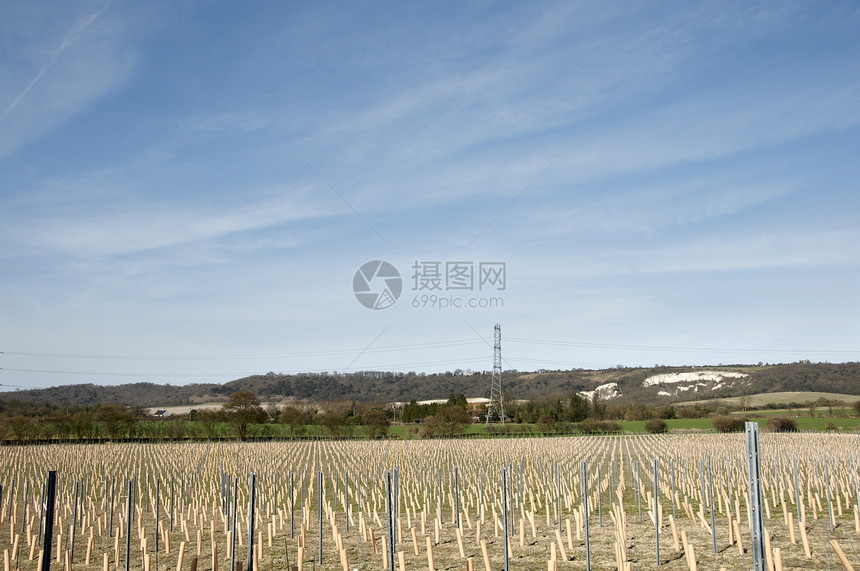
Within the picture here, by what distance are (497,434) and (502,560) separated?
51.3m

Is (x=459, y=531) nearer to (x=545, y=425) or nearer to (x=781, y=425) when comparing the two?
(x=545, y=425)

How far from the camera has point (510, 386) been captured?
13575 centimetres

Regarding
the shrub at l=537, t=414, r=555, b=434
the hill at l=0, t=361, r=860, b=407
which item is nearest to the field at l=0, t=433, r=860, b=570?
the shrub at l=537, t=414, r=555, b=434

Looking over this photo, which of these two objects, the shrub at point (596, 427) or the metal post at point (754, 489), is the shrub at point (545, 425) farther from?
the metal post at point (754, 489)

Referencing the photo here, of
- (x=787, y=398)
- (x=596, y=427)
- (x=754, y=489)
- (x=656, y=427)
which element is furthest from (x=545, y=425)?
(x=787, y=398)

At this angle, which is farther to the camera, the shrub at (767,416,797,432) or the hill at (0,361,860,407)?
the hill at (0,361,860,407)

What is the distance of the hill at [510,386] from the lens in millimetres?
116625

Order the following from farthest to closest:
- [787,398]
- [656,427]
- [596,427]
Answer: [787,398] → [596,427] → [656,427]

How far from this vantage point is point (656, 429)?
6375cm

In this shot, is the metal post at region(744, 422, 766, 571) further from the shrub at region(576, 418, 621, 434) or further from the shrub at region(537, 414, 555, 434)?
the shrub at region(576, 418, 621, 434)

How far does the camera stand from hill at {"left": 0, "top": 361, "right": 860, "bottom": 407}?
383 feet

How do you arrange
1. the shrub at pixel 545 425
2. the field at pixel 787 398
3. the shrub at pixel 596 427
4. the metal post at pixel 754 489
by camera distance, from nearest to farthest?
the metal post at pixel 754 489 → the shrub at pixel 545 425 → the shrub at pixel 596 427 → the field at pixel 787 398

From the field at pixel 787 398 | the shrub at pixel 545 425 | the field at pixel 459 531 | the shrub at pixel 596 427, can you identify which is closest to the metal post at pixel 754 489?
the field at pixel 459 531

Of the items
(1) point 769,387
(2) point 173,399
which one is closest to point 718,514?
(1) point 769,387
